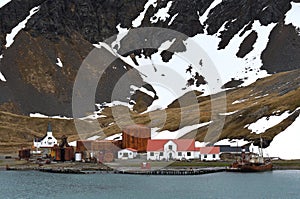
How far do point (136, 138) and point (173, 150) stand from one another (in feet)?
49.4

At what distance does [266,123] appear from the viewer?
421 ft

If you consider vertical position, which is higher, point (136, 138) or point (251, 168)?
point (136, 138)

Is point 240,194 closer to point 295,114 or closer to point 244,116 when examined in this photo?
point 295,114

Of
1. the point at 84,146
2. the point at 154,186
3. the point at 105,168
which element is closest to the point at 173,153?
the point at 105,168

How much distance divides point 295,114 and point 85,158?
45.3 m

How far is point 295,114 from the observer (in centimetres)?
12506

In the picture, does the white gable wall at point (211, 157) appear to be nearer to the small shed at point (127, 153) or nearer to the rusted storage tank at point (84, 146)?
the small shed at point (127, 153)

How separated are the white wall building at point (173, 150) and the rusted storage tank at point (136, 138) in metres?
9.57

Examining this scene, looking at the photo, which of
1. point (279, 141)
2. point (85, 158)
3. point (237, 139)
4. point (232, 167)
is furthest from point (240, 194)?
point (85, 158)

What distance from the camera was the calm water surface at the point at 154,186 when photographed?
72.2 m

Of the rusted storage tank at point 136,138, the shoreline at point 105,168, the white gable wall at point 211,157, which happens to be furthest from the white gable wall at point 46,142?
the white gable wall at point 211,157

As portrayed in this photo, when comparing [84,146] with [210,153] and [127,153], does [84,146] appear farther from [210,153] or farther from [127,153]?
[210,153]

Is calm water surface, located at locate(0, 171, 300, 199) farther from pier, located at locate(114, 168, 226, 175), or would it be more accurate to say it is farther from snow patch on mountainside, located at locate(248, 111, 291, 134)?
snow patch on mountainside, located at locate(248, 111, 291, 134)

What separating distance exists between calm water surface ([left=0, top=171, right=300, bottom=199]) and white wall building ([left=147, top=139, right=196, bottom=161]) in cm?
2289
